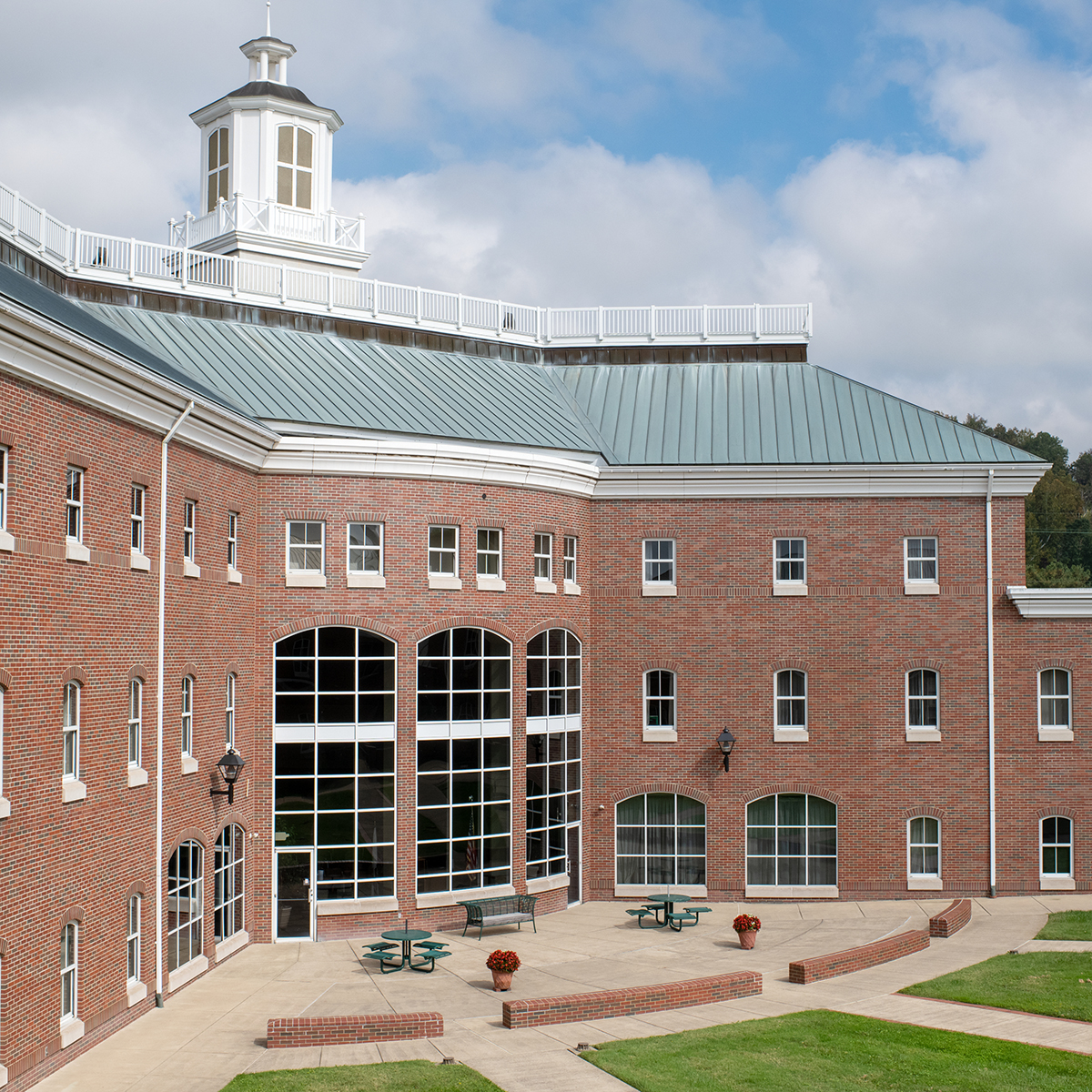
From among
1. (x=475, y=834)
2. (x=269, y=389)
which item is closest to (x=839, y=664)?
(x=475, y=834)

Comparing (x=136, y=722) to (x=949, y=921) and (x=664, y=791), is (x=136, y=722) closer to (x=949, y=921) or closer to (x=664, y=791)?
(x=664, y=791)

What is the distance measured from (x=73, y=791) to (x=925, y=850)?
2219 centimetres

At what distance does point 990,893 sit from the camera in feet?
109

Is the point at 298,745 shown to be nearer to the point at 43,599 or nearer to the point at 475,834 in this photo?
the point at 475,834

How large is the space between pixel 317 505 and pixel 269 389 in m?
3.57

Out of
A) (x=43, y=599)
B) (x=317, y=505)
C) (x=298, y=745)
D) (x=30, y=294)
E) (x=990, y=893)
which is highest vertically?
(x=30, y=294)

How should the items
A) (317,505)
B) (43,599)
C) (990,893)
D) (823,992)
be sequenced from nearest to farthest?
(43,599) → (823,992) → (317,505) → (990,893)

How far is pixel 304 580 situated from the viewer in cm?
2861

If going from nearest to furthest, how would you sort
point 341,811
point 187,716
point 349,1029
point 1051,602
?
point 349,1029
point 187,716
point 341,811
point 1051,602

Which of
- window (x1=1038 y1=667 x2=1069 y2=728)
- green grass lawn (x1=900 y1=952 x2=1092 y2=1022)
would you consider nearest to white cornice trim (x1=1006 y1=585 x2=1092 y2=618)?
window (x1=1038 y1=667 x2=1069 y2=728)

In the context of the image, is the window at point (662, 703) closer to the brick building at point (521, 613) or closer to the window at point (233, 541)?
the brick building at point (521, 613)

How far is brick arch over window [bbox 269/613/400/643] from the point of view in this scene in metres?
28.5

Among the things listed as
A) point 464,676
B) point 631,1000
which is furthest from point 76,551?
point 464,676

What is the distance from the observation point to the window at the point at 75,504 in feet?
64.2
